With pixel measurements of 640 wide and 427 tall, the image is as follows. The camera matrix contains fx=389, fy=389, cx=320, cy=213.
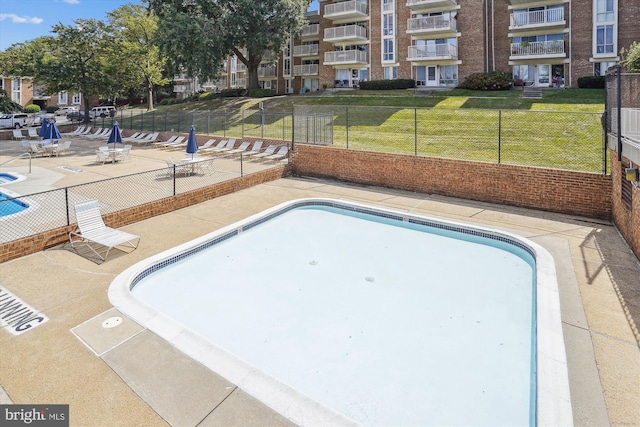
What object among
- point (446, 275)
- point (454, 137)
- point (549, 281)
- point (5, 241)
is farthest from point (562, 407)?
point (454, 137)

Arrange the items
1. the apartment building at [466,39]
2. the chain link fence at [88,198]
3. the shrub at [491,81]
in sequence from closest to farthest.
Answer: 1. the chain link fence at [88,198]
2. the apartment building at [466,39]
3. the shrub at [491,81]

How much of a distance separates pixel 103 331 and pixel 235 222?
17.1 feet

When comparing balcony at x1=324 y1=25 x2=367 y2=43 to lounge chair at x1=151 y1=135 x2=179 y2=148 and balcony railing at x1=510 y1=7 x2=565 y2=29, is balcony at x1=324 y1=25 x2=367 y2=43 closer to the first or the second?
balcony railing at x1=510 y1=7 x2=565 y2=29

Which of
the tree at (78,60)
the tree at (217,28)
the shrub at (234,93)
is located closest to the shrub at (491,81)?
the tree at (217,28)

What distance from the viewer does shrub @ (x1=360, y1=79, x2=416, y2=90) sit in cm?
3428

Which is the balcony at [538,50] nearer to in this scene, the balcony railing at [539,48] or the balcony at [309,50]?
the balcony railing at [539,48]

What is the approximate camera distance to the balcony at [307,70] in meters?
43.4

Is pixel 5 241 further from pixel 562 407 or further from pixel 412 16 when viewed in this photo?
pixel 412 16

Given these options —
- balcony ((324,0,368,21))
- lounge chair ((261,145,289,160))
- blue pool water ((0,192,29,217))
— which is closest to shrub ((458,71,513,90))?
balcony ((324,0,368,21))

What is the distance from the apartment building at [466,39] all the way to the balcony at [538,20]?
0.07 metres

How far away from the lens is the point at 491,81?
29703 mm

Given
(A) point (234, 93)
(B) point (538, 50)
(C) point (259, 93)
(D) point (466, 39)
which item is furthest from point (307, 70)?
(B) point (538, 50)

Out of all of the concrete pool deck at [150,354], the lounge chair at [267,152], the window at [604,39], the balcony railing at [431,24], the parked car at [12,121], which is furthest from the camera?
the parked car at [12,121]

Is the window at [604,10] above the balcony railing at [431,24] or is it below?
below
